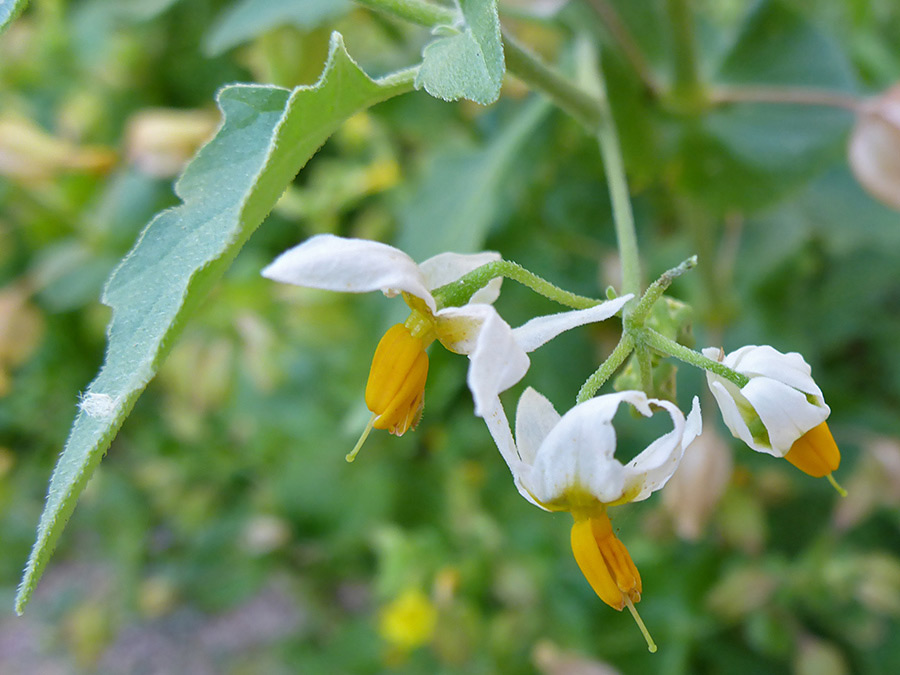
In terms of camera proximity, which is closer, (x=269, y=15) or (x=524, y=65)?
(x=524, y=65)

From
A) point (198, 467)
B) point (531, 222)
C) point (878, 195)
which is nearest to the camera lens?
point (878, 195)

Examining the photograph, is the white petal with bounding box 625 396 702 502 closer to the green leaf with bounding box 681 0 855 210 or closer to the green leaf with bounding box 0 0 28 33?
the green leaf with bounding box 0 0 28 33

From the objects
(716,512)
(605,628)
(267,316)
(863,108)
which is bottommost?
(605,628)

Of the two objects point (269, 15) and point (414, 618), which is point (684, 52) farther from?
point (414, 618)

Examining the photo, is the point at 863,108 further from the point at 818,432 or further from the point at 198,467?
the point at 198,467

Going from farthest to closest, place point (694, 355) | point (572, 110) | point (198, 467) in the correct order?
point (198, 467), point (572, 110), point (694, 355)

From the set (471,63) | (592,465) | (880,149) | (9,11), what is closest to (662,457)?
(592,465)

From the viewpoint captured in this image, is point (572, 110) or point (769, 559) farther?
point (769, 559)

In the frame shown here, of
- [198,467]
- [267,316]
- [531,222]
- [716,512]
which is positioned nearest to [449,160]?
[531,222]
